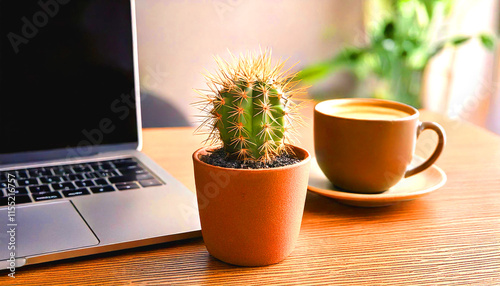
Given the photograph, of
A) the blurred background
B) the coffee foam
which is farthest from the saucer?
the blurred background

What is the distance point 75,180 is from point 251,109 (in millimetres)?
344

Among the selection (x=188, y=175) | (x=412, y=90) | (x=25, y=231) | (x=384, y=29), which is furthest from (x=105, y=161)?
(x=412, y=90)

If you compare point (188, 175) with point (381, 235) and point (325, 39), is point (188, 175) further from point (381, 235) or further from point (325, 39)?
point (325, 39)

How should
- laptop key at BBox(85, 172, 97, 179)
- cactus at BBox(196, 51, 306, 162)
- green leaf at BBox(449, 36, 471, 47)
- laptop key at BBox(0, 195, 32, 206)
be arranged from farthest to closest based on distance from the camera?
green leaf at BBox(449, 36, 471, 47) < laptop key at BBox(85, 172, 97, 179) < laptop key at BBox(0, 195, 32, 206) < cactus at BBox(196, 51, 306, 162)

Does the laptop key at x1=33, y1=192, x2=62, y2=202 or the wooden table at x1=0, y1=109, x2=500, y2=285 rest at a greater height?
the laptop key at x1=33, y1=192, x2=62, y2=202

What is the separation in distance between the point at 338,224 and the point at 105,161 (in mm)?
387

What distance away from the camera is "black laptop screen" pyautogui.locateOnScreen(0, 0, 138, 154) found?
2.54ft

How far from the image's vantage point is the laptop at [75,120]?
0.62 metres

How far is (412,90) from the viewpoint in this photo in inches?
104

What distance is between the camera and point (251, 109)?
0.48 m

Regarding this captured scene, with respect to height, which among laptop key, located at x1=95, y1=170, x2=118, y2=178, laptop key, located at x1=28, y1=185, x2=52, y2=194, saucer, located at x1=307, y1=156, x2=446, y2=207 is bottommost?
saucer, located at x1=307, y1=156, x2=446, y2=207

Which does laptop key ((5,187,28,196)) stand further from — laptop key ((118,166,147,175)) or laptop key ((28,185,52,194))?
laptop key ((118,166,147,175))

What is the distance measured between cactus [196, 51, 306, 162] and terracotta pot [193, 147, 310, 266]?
3 centimetres

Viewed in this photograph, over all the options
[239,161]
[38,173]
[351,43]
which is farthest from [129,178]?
[351,43]
